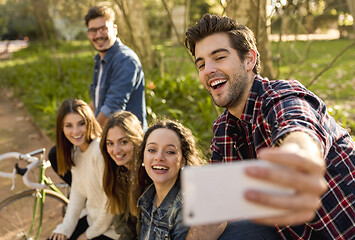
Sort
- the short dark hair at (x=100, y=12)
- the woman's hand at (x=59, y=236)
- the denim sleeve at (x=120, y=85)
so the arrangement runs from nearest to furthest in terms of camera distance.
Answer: the woman's hand at (x=59, y=236)
the denim sleeve at (x=120, y=85)
the short dark hair at (x=100, y=12)

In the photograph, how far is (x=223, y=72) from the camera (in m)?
1.83

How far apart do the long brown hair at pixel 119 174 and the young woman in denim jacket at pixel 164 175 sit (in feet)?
1.05

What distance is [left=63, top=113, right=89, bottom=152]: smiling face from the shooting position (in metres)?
2.82

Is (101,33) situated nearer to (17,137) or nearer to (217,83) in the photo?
(217,83)

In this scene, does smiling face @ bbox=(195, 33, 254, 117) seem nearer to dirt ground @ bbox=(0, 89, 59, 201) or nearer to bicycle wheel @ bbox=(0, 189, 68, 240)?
bicycle wheel @ bbox=(0, 189, 68, 240)

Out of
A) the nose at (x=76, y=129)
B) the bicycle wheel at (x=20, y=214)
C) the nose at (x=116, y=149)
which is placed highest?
the nose at (x=76, y=129)

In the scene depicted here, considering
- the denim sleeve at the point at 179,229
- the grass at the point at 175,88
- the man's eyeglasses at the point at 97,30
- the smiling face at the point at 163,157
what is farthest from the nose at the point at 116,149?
the grass at the point at 175,88

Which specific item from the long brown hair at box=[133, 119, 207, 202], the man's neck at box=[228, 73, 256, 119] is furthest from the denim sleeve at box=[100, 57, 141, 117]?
the man's neck at box=[228, 73, 256, 119]

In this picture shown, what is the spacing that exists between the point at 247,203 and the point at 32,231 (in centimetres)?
289

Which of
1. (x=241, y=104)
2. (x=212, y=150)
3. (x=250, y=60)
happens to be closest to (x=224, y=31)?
(x=250, y=60)

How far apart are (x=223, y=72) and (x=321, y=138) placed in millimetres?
702

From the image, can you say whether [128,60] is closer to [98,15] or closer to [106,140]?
[98,15]

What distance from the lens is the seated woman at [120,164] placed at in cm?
252

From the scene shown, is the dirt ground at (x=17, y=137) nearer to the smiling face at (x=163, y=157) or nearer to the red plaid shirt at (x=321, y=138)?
the smiling face at (x=163, y=157)
